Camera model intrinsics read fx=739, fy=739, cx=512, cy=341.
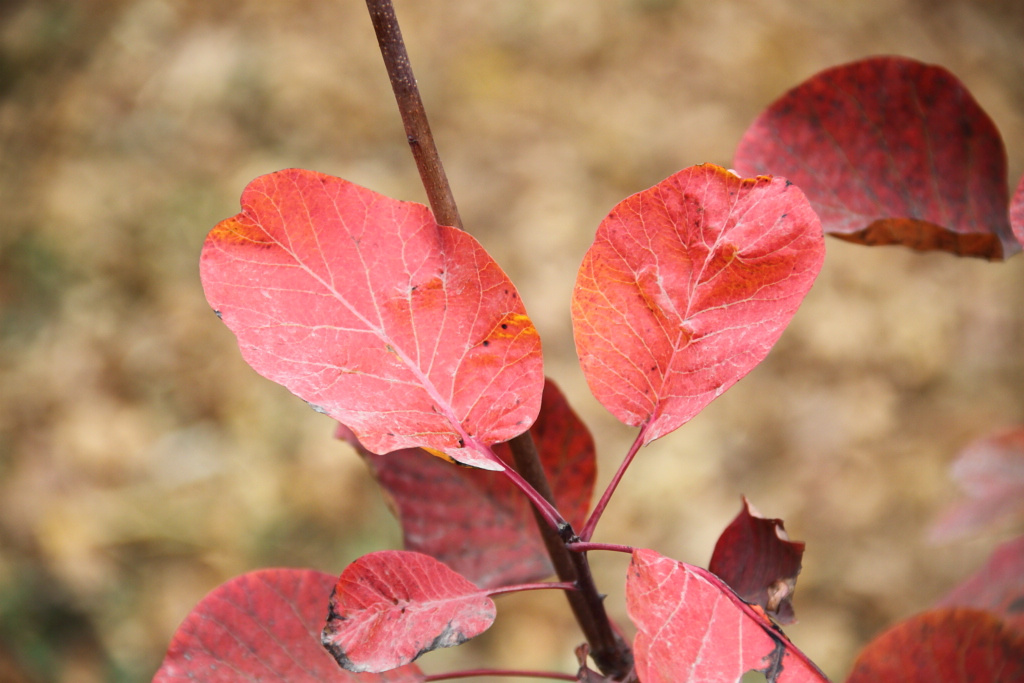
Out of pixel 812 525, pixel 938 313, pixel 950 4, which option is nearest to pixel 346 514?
pixel 812 525

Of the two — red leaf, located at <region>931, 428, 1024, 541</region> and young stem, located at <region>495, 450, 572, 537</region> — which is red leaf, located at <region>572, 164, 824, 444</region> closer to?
young stem, located at <region>495, 450, 572, 537</region>

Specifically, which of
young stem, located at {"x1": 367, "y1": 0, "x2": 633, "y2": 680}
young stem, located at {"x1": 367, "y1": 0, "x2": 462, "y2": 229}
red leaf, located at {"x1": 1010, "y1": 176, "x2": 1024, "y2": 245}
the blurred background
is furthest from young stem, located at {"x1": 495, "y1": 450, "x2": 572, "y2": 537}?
the blurred background

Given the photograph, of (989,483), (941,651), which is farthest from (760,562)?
(989,483)

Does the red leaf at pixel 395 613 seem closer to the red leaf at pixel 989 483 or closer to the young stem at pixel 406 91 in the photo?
the young stem at pixel 406 91

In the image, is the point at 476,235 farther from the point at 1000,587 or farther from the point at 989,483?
the point at 1000,587

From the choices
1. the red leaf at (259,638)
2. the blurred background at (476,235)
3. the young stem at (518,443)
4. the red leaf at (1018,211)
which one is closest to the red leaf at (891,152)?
the red leaf at (1018,211)
